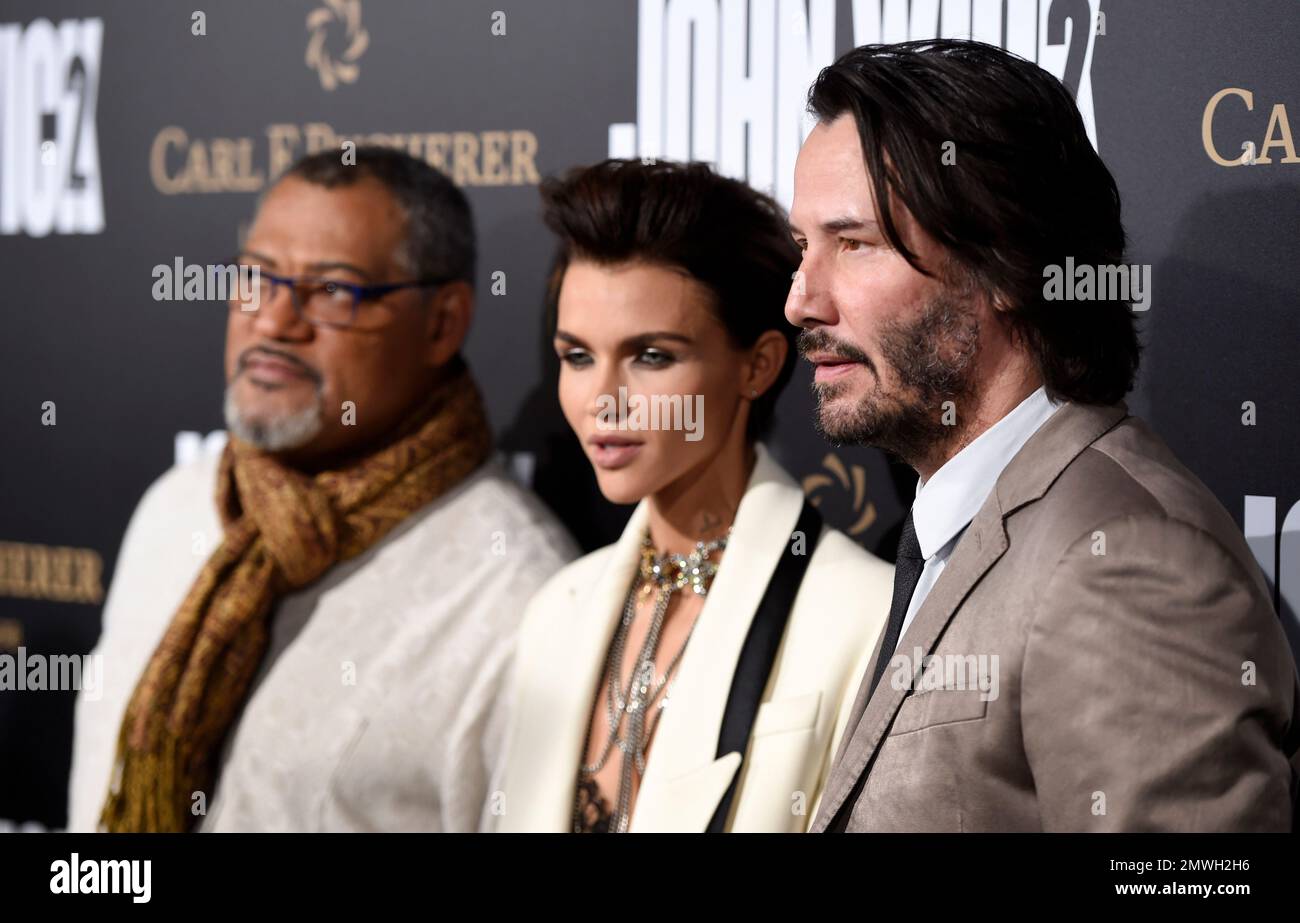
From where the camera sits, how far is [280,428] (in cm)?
231

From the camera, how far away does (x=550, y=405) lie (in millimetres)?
2377

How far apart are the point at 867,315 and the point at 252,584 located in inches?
47.1

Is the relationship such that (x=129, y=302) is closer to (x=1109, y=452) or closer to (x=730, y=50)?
(x=730, y=50)

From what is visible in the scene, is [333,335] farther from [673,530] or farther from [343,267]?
[673,530]

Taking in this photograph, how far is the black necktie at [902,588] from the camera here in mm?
1574

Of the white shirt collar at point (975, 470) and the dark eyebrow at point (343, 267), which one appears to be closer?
the white shirt collar at point (975, 470)

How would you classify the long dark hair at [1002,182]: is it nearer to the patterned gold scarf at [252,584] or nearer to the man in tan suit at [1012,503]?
the man in tan suit at [1012,503]

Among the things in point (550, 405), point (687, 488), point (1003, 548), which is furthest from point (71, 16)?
point (1003, 548)

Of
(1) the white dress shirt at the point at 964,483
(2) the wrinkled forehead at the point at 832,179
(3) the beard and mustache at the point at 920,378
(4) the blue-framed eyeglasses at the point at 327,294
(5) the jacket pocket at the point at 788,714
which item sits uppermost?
(2) the wrinkled forehead at the point at 832,179

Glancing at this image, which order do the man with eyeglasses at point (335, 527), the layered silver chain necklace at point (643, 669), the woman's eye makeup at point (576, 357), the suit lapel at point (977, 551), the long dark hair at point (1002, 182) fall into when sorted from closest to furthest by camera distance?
the suit lapel at point (977, 551), the long dark hair at point (1002, 182), the layered silver chain necklace at point (643, 669), the woman's eye makeup at point (576, 357), the man with eyeglasses at point (335, 527)

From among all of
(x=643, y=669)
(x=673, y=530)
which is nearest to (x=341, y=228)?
(x=673, y=530)

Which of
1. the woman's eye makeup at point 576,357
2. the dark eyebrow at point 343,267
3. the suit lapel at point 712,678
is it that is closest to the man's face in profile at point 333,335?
the dark eyebrow at point 343,267
